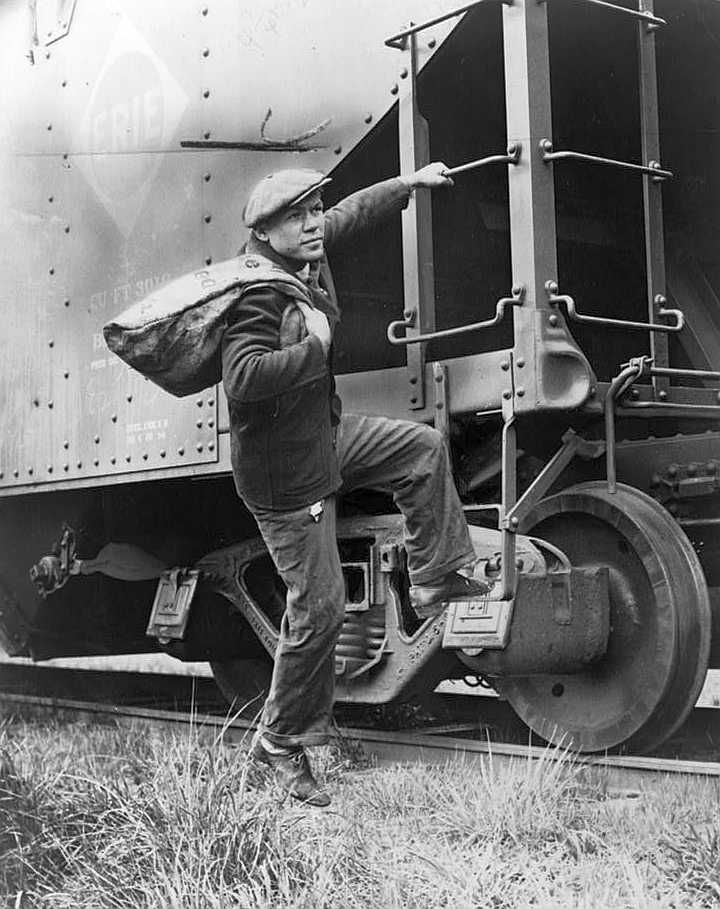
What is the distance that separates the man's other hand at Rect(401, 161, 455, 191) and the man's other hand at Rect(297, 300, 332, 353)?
0.79 metres

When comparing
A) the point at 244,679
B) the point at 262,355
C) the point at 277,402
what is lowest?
the point at 244,679

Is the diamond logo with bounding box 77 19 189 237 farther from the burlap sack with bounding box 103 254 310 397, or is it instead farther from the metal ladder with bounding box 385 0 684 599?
the burlap sack with bounding box 103 254 310 397

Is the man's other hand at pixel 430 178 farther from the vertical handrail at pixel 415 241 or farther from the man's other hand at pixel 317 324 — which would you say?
the man's other hand at pixel 317 324

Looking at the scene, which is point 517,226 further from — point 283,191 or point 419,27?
point 283,191

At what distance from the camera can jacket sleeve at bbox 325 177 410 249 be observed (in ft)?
14.0

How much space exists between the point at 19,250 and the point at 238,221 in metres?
1.78

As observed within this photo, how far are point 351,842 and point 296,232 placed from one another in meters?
1.60

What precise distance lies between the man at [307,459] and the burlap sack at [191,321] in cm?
3

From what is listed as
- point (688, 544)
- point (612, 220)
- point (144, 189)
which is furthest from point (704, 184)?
point (144, 189)

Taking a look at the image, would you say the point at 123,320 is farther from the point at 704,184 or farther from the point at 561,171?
the point at 704,184

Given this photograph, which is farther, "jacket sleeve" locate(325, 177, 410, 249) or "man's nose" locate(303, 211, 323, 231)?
A: "jacket sleeve" locate(325, 177, 410, 249)

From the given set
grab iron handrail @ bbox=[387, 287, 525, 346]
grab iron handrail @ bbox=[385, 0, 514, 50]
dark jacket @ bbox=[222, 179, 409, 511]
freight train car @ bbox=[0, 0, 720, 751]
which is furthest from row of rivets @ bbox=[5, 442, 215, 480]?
grab iron handrail @ bbox=[385, 0, 514, 50]

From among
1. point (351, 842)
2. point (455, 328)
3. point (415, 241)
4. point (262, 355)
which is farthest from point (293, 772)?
point (415, 241)

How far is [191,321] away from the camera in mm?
3822
